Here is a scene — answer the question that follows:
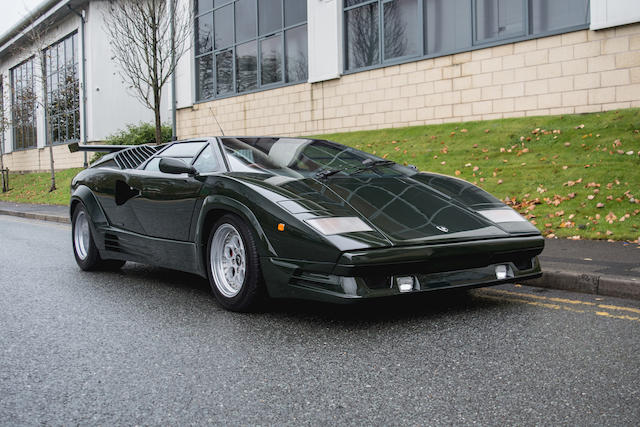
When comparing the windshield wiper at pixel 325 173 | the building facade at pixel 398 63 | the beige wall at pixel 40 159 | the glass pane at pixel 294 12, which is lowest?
→ the windshield wiper at pixel 325 173

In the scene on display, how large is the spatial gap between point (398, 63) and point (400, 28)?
86cm

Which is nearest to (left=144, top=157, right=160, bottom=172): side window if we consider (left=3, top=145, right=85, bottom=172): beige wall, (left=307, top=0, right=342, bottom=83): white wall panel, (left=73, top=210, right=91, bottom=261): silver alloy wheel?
(left=73, top=210, right=91, bottom=261): silver alloy wheel

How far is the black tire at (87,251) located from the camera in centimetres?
656

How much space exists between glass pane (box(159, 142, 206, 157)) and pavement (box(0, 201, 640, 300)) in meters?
3.05

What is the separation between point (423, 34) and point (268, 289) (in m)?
11.5

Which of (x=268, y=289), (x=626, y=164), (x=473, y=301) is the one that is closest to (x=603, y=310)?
(x=473, y=301)

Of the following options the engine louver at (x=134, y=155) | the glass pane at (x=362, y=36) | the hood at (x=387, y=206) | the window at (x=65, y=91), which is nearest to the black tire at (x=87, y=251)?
the engine louver at (x=134, y=155)

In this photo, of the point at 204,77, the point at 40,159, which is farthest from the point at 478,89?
the point at 40,159

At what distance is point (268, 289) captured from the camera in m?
4.23

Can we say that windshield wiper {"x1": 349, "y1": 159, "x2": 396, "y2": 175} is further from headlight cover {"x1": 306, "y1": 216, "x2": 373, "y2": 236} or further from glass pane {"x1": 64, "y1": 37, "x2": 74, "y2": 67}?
glass pane {"x1": 64, "y1": 37, "x2": 74, "y2": 67}

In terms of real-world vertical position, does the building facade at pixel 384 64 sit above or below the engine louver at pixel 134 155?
above

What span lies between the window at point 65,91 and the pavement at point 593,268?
2628cm

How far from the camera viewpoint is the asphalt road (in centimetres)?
275

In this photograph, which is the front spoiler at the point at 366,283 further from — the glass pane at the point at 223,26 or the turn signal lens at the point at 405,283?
the glass pane at the point at 223,26
